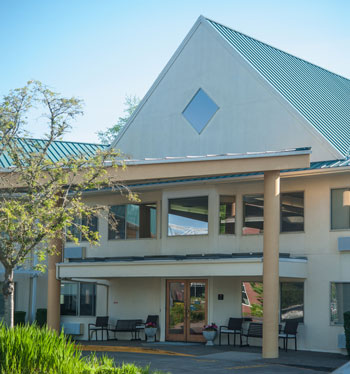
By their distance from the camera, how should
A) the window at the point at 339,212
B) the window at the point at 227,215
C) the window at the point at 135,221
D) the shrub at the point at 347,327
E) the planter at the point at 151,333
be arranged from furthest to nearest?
the window at the point at 135,221 → the planter at the point at 151,333 → the window at the point at 227,215 → the window at the point at 339,212 → the shrub at the point at 347,327

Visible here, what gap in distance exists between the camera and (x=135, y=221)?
88.9 feet

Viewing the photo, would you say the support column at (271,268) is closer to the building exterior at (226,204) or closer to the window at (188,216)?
the building exterior at (226,204)

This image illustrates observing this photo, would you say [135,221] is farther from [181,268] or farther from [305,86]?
[305,86]

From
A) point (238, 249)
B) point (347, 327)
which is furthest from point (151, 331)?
point (347, 327)

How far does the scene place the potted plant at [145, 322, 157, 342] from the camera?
2532 centimetres

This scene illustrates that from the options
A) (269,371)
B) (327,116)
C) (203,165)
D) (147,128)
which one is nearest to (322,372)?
(269,371)

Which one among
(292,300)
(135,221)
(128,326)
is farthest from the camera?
(135,221)

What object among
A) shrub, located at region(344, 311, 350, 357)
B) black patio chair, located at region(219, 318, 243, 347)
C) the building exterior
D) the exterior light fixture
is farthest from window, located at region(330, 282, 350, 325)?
black patio chair, located at region(219, 318, 243, 347)

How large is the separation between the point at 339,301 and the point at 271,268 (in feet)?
12.7

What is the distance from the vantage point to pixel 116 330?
2619 centimetres

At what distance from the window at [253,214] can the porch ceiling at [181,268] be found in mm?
2284

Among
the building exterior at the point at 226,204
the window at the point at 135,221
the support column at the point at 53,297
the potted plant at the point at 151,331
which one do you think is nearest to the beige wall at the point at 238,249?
Answer: the building exterior at the point at 226,204

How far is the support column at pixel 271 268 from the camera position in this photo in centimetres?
1930

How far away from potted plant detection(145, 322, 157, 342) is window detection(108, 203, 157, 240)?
3.40m
